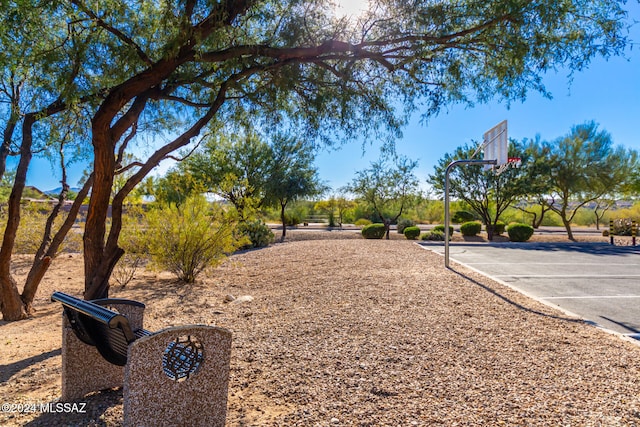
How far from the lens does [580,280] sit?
9000 mm

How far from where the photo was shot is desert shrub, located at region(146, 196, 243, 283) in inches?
331

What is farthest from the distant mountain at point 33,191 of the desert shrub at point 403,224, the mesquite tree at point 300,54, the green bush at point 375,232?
the desert shrub at point 403,224

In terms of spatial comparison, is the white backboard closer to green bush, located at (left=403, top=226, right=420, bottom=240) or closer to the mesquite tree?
the mesquite tree

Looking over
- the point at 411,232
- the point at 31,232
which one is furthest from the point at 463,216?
the point at 31,232

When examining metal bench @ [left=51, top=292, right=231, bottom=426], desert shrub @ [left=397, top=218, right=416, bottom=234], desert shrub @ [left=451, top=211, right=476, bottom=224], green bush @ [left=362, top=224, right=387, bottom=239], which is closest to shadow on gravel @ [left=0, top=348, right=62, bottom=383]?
metal bench @ [left=51, top=292, right=231, bottom=426]

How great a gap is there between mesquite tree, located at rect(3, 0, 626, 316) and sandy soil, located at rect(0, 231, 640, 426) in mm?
1826

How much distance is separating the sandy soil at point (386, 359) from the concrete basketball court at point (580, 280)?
24.7 inches

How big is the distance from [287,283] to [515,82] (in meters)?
5.33

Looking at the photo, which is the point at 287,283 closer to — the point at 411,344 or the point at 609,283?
the point at 411,344

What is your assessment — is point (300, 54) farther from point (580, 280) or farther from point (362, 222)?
point (362, 222)

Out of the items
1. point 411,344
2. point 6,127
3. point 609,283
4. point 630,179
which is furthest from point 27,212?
point 630,179

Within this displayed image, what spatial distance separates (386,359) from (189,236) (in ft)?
18.5

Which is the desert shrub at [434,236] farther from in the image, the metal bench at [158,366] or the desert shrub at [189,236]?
the metal bench at [158,366]

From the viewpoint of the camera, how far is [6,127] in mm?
6012
